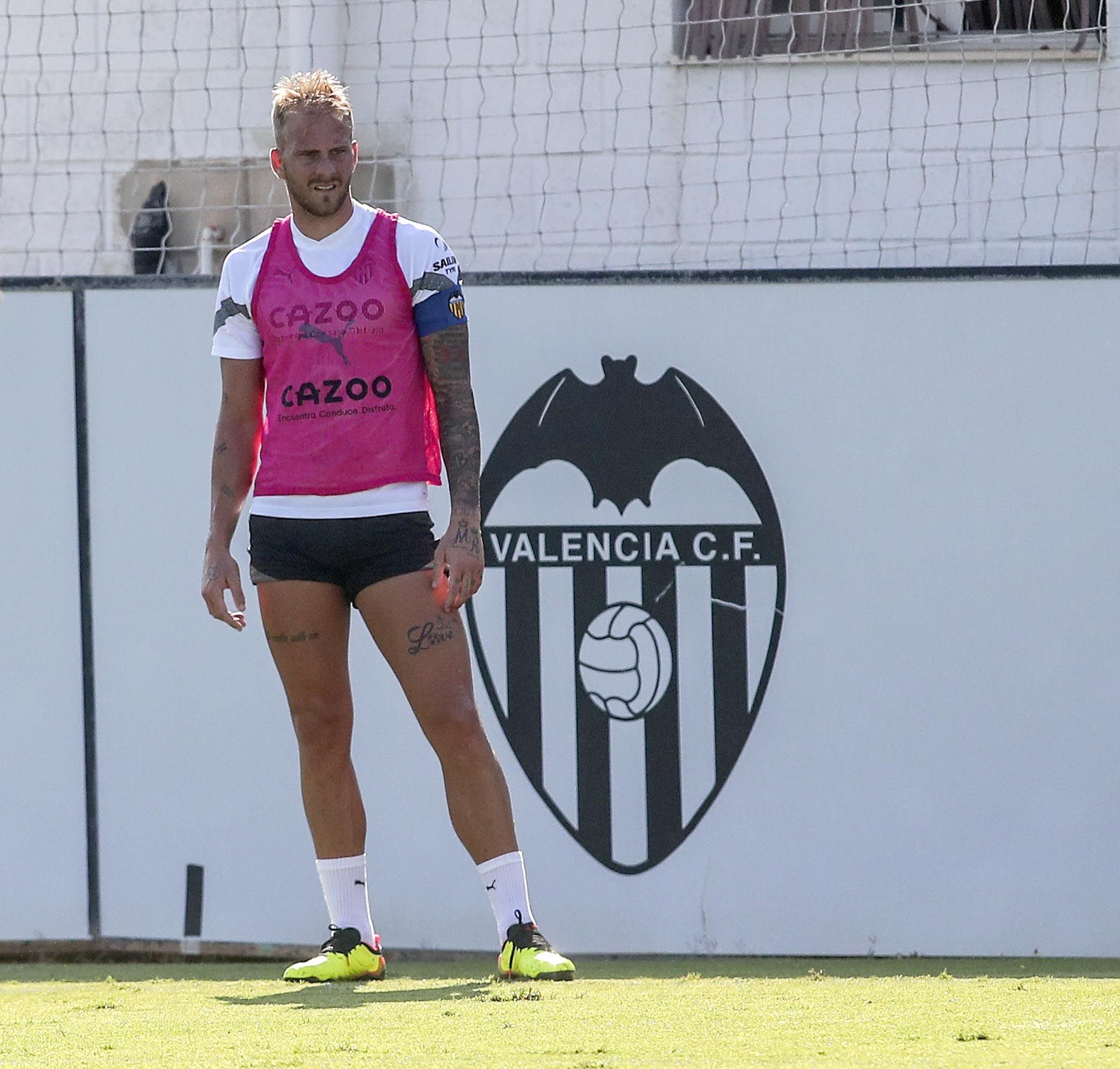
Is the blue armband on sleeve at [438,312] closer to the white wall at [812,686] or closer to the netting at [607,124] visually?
the white wall at [812,686]

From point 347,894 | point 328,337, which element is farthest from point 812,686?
point 328,337

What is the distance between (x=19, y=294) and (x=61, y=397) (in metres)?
0.28

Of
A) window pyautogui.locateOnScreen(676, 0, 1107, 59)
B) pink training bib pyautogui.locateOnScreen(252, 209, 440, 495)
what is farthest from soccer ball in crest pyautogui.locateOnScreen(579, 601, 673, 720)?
window pyautogui.locateOnScreen(676, 0, 1107, 59)

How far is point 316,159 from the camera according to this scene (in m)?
2.95

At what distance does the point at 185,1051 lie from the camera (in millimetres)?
2223

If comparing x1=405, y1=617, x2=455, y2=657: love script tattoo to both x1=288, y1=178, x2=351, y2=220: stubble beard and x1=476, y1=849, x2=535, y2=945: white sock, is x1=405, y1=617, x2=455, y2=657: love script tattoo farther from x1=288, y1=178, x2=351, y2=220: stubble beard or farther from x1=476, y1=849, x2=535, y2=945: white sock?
x1=288, y1=178, x2=351, y2=220: stubble beard

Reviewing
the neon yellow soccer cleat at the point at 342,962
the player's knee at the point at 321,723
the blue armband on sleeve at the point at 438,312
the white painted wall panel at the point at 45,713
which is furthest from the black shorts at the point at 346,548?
the white painted wall panel at the point at 45,713

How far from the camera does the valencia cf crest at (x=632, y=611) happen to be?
3.96 m

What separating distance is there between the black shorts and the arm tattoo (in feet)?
0.34

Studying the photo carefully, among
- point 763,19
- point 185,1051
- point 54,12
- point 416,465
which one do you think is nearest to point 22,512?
point 416,465

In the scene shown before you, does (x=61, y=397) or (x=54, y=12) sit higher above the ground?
(x=54, y=12)

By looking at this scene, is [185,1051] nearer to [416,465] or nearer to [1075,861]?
[416,465]

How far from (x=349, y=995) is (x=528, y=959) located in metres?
0.32

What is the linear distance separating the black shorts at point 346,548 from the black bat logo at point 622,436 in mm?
1003
